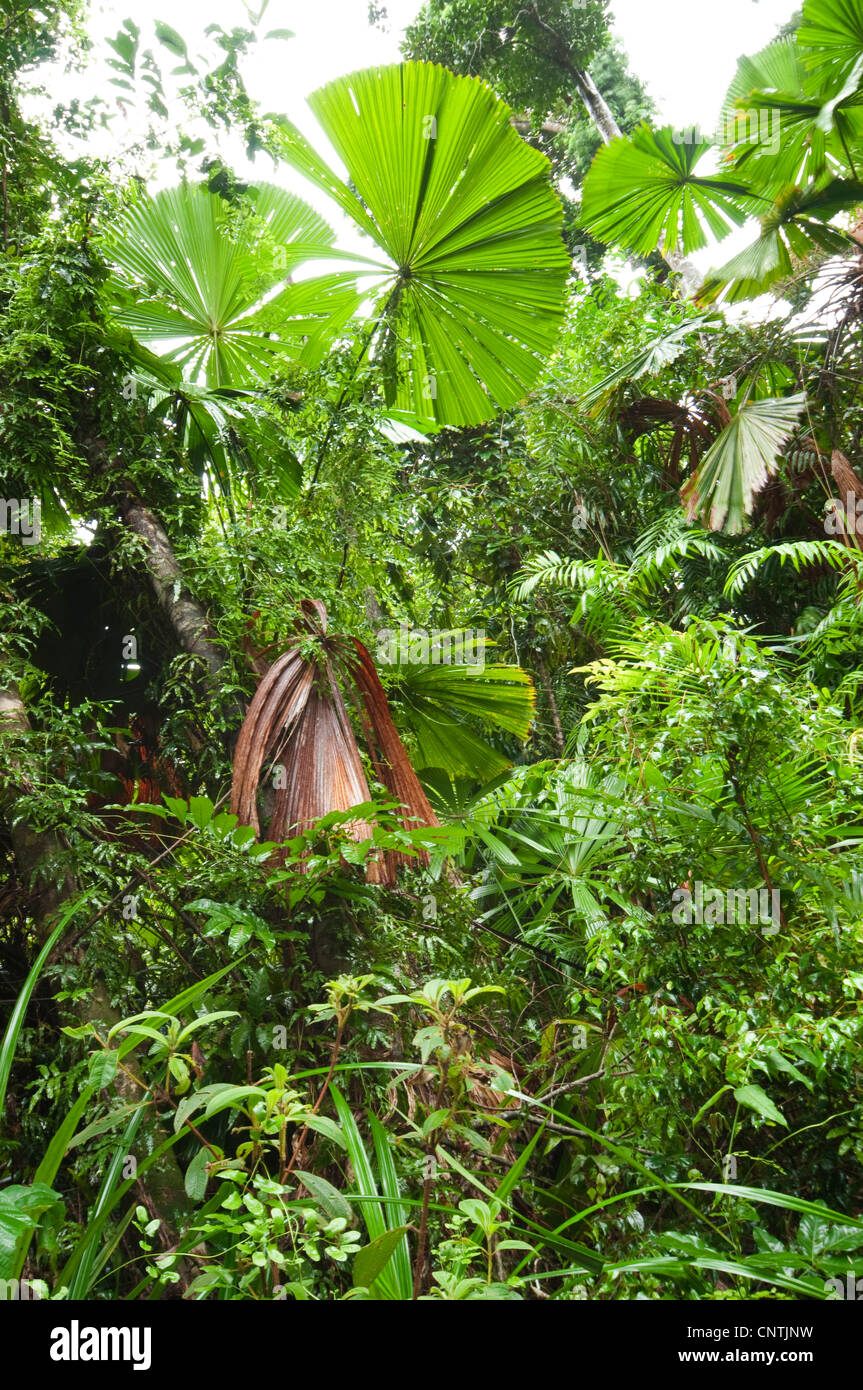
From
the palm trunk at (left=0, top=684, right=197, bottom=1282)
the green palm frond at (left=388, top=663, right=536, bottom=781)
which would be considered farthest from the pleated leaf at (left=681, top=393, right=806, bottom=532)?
the palm trunk at (left=0, top=684, right=197, bottom=1282)

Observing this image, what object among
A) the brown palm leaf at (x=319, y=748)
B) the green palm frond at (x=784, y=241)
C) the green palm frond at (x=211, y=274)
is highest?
the green palm frond at (x=784, y=241)

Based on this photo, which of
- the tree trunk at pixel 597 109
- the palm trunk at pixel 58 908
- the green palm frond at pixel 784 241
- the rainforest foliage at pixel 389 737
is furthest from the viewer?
the tree trunk at pixel 597 109

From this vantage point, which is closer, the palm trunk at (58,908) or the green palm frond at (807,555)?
the palm trunk at (58,908)

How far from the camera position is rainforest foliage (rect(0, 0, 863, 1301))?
5.13ft

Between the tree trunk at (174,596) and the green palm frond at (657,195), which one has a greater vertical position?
the green palm frond at (657,195)

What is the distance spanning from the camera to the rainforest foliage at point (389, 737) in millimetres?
1562

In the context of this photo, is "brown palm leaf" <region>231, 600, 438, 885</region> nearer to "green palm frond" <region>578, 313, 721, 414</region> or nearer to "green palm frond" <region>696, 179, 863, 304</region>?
"green palm frond" <region>578, 313, 721, 414</region>

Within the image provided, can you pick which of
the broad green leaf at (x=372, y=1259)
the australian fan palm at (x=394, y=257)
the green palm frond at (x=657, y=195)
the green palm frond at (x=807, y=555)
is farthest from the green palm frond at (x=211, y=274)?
the broad green leaf at (x=372, y=1259)

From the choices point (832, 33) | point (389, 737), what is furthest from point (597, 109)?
point (389, 737)

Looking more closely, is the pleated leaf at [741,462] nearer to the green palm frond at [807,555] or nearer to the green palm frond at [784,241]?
the green palm frond at [807,555]

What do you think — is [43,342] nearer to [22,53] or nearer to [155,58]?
[155,58]

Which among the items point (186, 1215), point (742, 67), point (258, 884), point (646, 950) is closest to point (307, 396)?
point (258, 884)

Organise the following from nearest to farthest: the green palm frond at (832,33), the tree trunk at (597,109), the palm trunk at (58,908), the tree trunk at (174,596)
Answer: the palm trunk at (58,908) → the tree trunk at (174,596) → the green palm frond at (832,33) → the tree trunk at (597,109)
